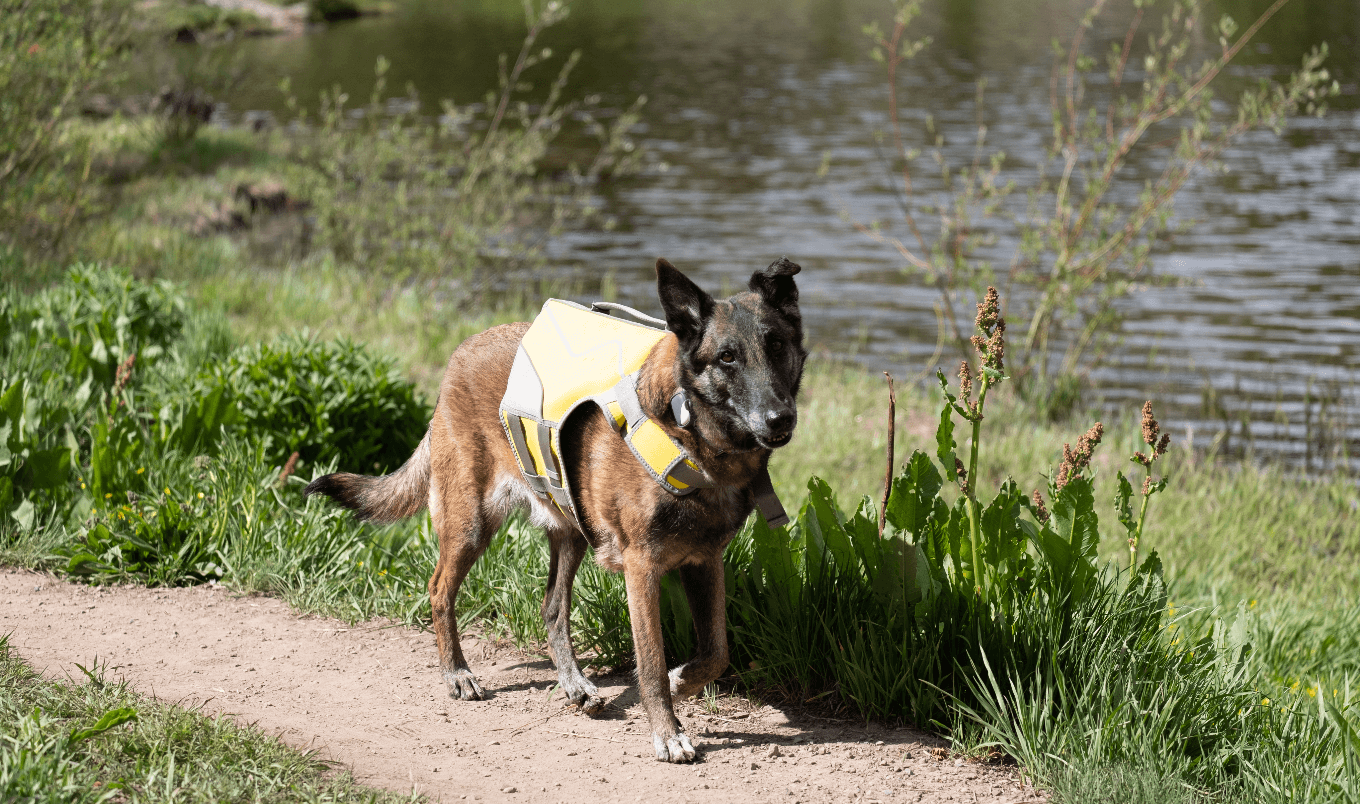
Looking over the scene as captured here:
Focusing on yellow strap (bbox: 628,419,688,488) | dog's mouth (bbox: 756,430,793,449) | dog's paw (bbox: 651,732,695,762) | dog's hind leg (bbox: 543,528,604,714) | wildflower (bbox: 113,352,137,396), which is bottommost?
dog's paw (bbox: 651,732,695,762)

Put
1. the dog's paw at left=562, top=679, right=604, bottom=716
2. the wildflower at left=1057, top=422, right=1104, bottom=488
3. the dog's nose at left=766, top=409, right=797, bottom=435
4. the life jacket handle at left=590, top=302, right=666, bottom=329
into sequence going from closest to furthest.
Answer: the dog's nose at left=766, top=409, right=797, bottom=435 < the wildflower at left=1057, top=422, right=1104, bottom=488 < the life jacket handle at left=590, top=302, right=666, bottom=329 < the dog's paw at left=562, top=679, right=604, bottom=716

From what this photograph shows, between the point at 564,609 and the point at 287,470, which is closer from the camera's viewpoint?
the point at 564,609

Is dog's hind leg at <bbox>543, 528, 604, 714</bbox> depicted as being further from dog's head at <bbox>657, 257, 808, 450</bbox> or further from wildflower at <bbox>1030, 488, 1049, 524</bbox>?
wildflower at <bbox>1030, 488, 1049, 524</bbox>

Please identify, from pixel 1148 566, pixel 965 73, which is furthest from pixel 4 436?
pixel 965 73

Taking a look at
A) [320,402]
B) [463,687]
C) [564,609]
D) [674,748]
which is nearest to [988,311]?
[674,748]

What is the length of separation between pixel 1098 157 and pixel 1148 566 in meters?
6.35

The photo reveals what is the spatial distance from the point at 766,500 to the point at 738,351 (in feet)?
2.00

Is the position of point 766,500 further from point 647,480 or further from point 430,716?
point 430,716

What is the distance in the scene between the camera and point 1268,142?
22.8 meters

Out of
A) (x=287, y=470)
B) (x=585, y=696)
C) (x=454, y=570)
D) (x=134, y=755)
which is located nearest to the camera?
(x=134, y=755)

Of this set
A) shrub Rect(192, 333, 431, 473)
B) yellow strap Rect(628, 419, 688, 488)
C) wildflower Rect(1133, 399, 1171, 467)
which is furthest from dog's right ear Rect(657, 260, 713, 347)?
shrub Rect(192, 333, 431, 473)

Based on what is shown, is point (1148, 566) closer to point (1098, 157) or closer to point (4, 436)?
point (4, 436)

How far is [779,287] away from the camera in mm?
3701

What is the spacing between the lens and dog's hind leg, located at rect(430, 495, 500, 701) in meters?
4.50
